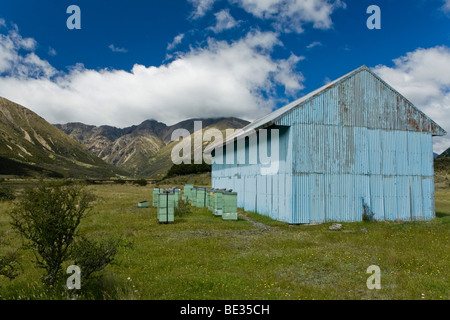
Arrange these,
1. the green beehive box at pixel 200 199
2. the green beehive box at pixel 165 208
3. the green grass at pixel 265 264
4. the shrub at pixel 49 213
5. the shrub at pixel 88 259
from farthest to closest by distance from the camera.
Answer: the green beehive box at pixel 200 199 < the green beehive box at pixel 165 208 < the green grass at pixel 265 264 < the shrub at pixel 88 259 < the shrub at pixel 49 213

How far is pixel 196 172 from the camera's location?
87.3m

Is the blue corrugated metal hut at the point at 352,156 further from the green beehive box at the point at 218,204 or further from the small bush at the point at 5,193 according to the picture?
the small bush at the point at 5,193

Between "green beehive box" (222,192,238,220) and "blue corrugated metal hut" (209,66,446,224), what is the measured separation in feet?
9.42

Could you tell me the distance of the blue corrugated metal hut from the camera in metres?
18.4

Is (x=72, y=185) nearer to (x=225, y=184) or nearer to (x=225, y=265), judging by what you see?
(x=225, y=265)

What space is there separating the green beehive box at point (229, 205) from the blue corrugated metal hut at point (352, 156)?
9.42 ft

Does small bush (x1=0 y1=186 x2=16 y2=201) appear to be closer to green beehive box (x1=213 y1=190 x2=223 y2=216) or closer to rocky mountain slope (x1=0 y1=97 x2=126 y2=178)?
green beehive box (x1=213 y1=190 x2=223 y2=216)

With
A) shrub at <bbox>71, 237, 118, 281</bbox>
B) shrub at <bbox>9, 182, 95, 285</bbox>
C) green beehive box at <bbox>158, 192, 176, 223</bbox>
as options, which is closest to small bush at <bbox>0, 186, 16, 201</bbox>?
green beehive box at <bbox>158, 192, 176, 223</bbox>

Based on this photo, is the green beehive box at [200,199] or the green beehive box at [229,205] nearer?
the green beehive box at [229,205]

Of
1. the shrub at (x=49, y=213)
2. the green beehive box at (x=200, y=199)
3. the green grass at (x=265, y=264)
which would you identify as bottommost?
the green grass at (x=265, y=264)

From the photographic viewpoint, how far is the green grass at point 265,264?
24.3ft

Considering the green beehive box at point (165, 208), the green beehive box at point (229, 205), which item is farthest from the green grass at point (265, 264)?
the green beehive box at point (229, 205)

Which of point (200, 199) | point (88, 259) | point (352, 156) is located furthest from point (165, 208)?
point (352, 156)

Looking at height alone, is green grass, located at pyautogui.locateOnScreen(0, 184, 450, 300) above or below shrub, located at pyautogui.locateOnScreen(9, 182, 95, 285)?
below
